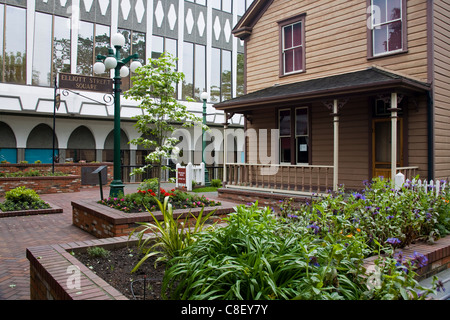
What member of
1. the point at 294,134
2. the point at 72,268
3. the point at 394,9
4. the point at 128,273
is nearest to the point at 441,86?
the point at 394,9

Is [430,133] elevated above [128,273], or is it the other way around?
[430,133]

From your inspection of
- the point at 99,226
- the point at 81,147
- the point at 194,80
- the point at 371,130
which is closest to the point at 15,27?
the point at 81,147

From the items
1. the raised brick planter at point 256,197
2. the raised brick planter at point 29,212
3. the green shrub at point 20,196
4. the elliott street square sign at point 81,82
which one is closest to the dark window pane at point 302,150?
the raised brick planter at point 256,197

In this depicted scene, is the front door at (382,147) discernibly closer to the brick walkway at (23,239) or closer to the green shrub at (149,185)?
the green shrub at (149,185)

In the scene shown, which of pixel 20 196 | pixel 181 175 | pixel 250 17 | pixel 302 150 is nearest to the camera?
pixel 20 196

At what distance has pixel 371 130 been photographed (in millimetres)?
10984

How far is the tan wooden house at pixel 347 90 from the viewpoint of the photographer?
987 centimetres

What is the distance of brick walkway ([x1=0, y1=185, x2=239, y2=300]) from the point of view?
15.7ft

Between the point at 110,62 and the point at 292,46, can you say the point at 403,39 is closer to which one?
the point at 292,46

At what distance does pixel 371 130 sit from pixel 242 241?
8508mm

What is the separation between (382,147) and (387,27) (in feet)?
11.4

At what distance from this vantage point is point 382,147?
10.9 meters
